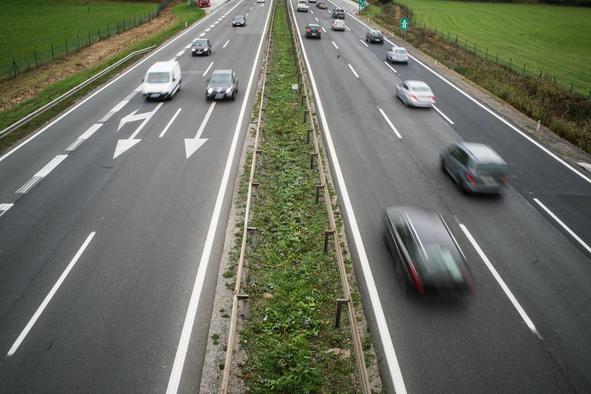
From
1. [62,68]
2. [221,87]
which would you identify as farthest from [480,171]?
[62,68]

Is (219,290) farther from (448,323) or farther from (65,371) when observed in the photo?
(448,323)

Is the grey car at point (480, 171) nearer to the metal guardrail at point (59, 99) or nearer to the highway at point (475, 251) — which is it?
the highway at point (475, 251)

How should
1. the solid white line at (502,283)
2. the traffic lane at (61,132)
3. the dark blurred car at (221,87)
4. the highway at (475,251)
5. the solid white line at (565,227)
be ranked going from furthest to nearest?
the dark blurred car at (221,87) < the traffic lane at (61,132) < the solid white line at (565,227) < the solid white line at (502,283) < the highway at (475,251)

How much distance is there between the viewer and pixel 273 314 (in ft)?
33.4

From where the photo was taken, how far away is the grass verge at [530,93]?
78.0 ft

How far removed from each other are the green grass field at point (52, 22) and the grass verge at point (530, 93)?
3607 cm

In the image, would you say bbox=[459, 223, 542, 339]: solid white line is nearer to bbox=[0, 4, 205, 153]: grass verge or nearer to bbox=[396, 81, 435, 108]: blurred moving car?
bbox=[396, 81, 435, 108]: blurred moving car

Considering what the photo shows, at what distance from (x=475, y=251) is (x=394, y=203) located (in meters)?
3.38

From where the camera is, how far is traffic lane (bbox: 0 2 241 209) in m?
17.0

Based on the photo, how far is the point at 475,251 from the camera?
13047mm

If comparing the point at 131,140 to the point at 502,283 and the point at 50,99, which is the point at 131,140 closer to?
the point at 50,99

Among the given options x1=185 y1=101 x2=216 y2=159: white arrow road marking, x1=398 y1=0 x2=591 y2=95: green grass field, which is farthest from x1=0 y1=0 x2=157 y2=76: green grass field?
x1=398 y1=0 x2=591 y2=95: green grass field

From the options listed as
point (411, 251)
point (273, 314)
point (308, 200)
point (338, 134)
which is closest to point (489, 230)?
point (411, 251)

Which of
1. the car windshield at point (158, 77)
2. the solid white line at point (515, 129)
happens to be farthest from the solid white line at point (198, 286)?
the solid white line at point (515, 129)
